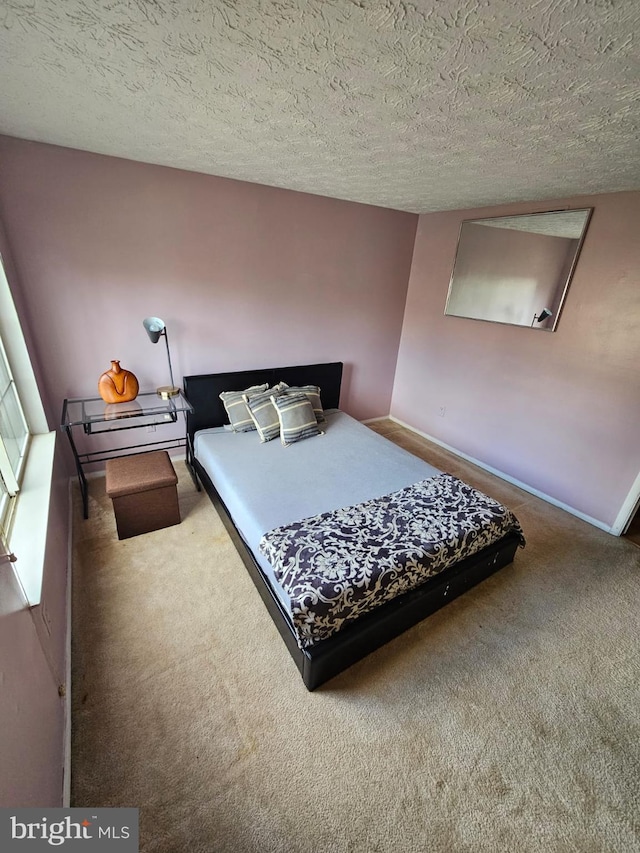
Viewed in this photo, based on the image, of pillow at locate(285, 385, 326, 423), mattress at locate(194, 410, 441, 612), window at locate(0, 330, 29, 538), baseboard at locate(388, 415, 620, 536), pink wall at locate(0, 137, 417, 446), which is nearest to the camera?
window at locate(0, 330, 29, 538)

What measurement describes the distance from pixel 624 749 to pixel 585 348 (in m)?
2.38

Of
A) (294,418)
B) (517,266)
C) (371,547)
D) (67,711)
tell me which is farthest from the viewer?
(517,266)

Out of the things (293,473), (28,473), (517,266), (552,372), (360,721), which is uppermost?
(517,266)

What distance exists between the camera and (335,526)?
1.85 metres

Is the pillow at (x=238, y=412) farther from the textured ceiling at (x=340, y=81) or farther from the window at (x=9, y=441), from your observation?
the textured ceiling at (x=340, y=81)

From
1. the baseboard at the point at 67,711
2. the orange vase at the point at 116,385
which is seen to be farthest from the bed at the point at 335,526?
the baseboard at the point at 67,711

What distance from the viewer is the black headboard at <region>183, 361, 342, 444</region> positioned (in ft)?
9.48

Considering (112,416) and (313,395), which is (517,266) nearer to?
(313,395)

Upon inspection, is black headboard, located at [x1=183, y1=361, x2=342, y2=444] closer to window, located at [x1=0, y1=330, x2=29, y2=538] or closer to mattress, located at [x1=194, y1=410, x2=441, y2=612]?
mattress, located at [x1=194, y1=410, x2=441, y2=612]

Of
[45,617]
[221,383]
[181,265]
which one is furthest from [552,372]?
[45,617]

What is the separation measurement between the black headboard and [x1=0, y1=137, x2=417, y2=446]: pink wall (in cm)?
17

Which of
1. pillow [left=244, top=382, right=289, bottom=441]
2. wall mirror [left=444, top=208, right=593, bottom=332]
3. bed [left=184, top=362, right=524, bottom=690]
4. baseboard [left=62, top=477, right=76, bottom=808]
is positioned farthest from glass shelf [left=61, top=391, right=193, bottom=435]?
wall mirror [left=444, top=208, right=593, bottom=332]

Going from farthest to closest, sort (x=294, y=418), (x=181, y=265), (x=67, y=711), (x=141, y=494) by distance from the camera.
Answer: (x=294, y=418) → (x=181, y=265) → (x=141, y=494) → (x=67, y=711)

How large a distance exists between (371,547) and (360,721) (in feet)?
2.29
